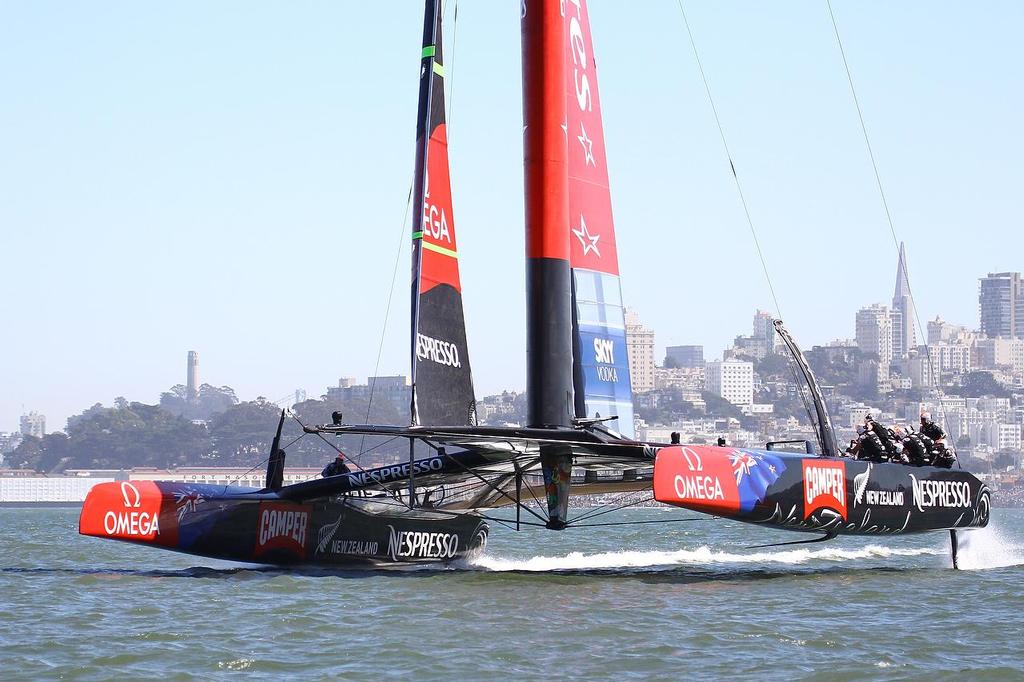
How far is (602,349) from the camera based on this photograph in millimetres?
12859

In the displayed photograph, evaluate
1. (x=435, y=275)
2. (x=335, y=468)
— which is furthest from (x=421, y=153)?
(x=335, y=468)

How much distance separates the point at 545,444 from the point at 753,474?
163 centimetres

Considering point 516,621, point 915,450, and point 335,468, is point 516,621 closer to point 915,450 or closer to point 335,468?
point 335,468

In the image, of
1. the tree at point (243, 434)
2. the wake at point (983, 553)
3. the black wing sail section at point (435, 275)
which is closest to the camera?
the black wing sail section at point (435, 275)

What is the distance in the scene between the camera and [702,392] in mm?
151375

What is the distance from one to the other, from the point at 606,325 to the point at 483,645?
522 centimetres

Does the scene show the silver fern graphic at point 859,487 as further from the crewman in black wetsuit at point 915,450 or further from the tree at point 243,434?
the tree at point 243,434

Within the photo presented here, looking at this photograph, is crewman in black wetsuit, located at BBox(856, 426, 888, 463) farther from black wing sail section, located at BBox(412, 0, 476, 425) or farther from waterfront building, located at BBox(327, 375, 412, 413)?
waterfront building, located at BBox(327, 375, 412, 413)

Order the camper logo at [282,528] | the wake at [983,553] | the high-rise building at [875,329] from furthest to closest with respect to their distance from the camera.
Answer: the high-rise building at [875,329] < the wake at [983,553] < the camper logo at [282,528]

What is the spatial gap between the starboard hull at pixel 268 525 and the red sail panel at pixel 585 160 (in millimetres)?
2852

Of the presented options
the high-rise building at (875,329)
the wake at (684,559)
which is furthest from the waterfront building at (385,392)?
the wake at (684,559)

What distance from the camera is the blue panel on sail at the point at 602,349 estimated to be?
496 inches

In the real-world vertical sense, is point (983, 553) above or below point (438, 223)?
below

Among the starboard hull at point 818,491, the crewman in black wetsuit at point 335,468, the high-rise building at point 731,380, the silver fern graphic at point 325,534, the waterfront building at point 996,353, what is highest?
the waterfront building at point 996,353
